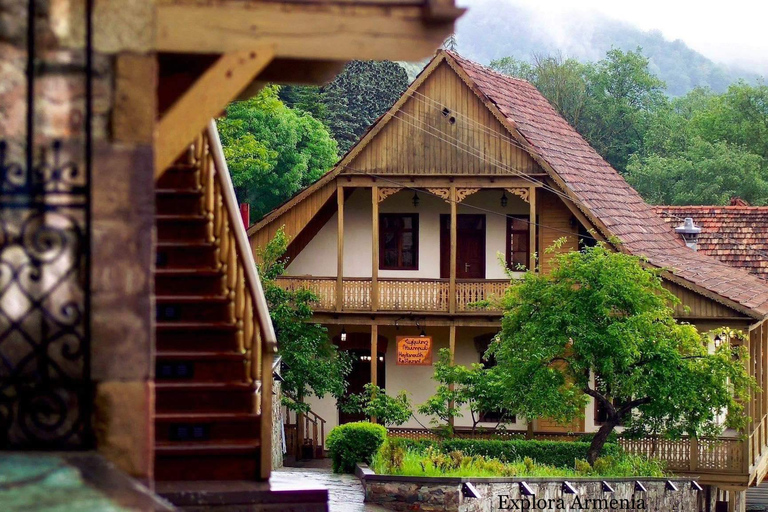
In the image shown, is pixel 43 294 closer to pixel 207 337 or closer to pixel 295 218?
pixel 207 337

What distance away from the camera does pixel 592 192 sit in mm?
27891

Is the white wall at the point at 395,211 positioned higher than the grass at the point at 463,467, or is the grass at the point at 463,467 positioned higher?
the white wall at the point at 395,211

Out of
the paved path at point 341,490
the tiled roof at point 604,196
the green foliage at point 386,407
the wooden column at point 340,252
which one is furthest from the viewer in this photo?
the wooden column at point 340,252

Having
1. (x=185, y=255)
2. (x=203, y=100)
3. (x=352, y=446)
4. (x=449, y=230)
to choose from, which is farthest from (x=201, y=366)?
(x=449, y=230)

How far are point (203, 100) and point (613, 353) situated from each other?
584 inches

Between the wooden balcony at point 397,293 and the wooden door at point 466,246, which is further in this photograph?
the wooden door at point 466,246

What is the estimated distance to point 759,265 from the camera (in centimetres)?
3089

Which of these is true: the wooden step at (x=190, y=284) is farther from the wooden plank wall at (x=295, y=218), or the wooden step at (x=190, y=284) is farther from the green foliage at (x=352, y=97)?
the green foliage at (x=352, y=97)

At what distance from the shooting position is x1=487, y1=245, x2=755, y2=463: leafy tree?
19.9 metres

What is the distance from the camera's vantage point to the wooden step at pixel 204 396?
8484 millimetres

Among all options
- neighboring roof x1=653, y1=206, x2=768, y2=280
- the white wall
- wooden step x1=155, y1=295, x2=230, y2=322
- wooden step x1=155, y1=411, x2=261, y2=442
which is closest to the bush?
wooden step x1=155, y1=295, x2=230, y2=322

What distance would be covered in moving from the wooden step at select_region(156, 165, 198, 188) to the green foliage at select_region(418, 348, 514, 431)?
38.3ft

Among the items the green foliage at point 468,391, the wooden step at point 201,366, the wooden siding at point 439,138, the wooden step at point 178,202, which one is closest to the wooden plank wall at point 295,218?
the wooden siding at point 439,138

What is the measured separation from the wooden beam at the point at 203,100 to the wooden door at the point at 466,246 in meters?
23.2
